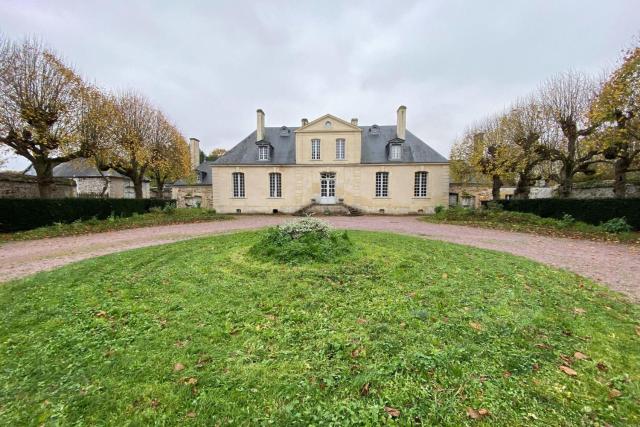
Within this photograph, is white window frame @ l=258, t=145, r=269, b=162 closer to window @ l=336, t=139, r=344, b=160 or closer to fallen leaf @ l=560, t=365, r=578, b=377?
window @ l=336, t=139, r=344, b=160

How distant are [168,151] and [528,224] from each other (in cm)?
2167

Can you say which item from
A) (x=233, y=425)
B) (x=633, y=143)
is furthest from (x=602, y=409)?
(x=633, y=143)

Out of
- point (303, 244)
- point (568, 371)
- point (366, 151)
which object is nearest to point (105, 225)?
point (303, 244)

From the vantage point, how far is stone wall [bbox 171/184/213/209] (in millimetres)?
25406

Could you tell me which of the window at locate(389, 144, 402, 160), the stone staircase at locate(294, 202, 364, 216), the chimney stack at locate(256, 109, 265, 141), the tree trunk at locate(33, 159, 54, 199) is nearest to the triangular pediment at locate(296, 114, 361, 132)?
the window at locate(389, 144, 402, 160)

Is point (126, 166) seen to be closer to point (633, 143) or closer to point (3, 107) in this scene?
point (3, 107)

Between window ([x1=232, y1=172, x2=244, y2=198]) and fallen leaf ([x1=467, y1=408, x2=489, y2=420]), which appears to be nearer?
fallen leaf ([x1=467, y1=408, x2=489, y2=420])

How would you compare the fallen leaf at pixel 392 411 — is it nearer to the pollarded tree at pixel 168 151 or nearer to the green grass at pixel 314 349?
the green grass at pixel 314 349

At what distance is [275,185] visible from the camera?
21.7 meters

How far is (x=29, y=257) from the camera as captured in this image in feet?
21.0

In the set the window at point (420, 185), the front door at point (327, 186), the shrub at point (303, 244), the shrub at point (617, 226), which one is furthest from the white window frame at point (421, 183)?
the shrub at point (303, 244)

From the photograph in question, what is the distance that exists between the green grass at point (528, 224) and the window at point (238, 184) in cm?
1447

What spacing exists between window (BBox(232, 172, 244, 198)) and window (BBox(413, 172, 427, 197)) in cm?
1349

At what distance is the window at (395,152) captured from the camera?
2111cm
